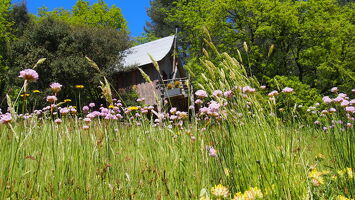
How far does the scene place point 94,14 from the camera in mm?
35031

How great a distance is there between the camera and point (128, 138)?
10.5 feet

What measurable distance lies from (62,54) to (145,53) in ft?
20.4

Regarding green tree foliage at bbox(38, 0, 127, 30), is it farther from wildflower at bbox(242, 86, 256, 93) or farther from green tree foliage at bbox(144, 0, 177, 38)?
wildflower at bbox(242, 86, 256, 93)

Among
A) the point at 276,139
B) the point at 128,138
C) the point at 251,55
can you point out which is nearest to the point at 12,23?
the point at 251,55

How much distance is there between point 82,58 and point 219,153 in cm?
1909

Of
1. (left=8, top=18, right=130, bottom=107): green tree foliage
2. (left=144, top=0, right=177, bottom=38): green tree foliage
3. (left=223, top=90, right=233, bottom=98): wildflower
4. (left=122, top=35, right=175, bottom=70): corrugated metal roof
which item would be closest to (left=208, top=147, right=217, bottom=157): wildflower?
(left=223, top=90, right=233, bottom=98): wildflower

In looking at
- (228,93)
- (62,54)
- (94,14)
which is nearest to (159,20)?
(94,14)

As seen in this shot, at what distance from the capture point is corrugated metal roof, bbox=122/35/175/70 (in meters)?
20.4

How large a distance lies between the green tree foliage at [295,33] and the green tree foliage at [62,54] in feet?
24.8

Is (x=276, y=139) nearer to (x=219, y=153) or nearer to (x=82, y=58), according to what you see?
(x=219, y=153)

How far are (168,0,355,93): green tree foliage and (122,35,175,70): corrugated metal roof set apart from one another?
10.6ft

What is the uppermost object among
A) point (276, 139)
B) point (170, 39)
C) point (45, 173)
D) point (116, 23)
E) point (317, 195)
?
point (116, 23)

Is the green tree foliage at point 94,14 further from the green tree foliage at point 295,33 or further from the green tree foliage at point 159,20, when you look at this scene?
the green tree foliage at point 295,33

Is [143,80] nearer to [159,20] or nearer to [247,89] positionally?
[159,20]
